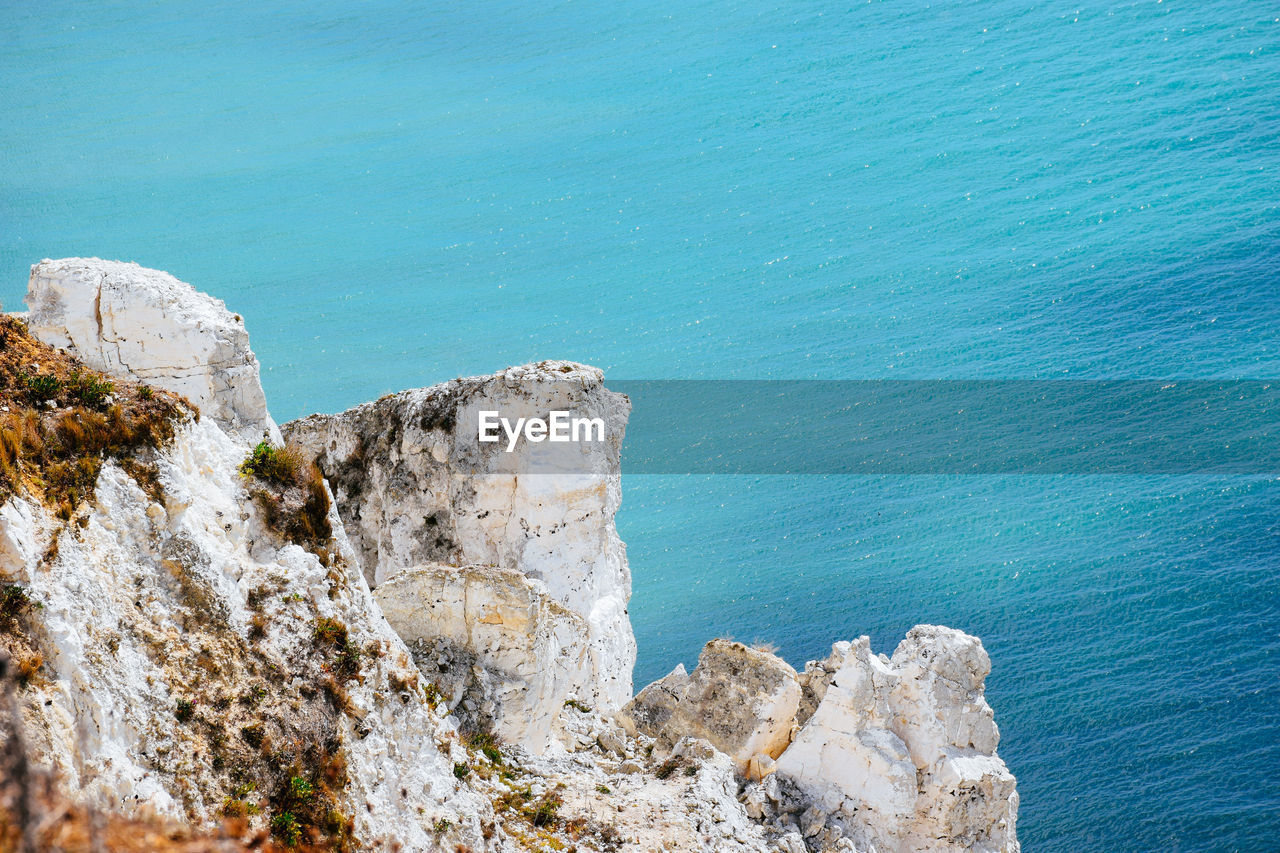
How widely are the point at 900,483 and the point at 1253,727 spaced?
12398 mm

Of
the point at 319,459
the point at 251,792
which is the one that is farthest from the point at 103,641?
the point at 319,459

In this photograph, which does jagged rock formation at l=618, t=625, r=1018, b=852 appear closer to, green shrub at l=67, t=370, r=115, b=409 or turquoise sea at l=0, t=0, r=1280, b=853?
turquoise sea at l=0, t=0, r=1280, b=853

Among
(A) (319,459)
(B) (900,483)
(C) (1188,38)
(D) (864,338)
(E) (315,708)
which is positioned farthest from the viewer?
(C) (1188,38)

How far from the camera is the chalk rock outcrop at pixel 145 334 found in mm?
15992

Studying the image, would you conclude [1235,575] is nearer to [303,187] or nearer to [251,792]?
[251,792]

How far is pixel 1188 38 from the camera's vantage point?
4788 centimetres

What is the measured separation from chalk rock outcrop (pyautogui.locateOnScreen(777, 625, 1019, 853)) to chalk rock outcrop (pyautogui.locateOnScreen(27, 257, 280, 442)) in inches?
430

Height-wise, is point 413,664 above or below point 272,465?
below

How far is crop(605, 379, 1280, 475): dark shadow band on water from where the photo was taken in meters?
40.1

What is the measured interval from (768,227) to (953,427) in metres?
11.4
